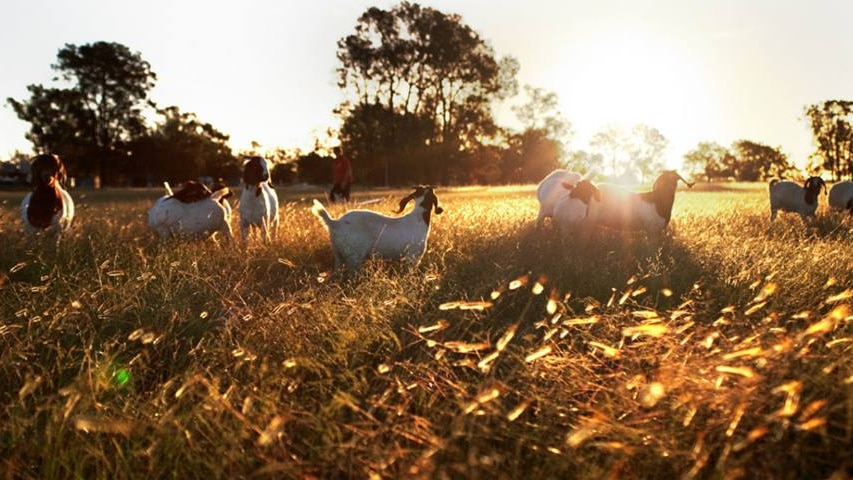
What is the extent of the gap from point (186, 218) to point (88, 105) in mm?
49244

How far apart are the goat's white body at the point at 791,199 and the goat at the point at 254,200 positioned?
37.7 ft

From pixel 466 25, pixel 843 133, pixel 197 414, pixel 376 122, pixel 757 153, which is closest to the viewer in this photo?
pixel 197 414

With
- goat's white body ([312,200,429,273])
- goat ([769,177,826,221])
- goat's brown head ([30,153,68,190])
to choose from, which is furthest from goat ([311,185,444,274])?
goat ([769,177,826,221])

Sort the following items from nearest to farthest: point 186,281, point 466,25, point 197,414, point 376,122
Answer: point 197,414 < point 186,281 < point 466,25 < point 376,122

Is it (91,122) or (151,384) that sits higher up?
(91,122)

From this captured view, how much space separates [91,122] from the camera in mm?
48156

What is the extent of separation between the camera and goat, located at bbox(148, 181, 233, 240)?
26.5 ft

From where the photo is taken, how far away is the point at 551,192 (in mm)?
10656

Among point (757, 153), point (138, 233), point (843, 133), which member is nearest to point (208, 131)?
point (138, 233)

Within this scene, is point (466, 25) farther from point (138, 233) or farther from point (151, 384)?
point (151, 384)

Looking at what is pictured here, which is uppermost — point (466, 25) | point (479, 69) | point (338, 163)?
point (466, 25)

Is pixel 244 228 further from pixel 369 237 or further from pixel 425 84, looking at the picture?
pixel 425 84

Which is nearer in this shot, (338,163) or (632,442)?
(632,442)

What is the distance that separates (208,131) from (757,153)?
367 ft
